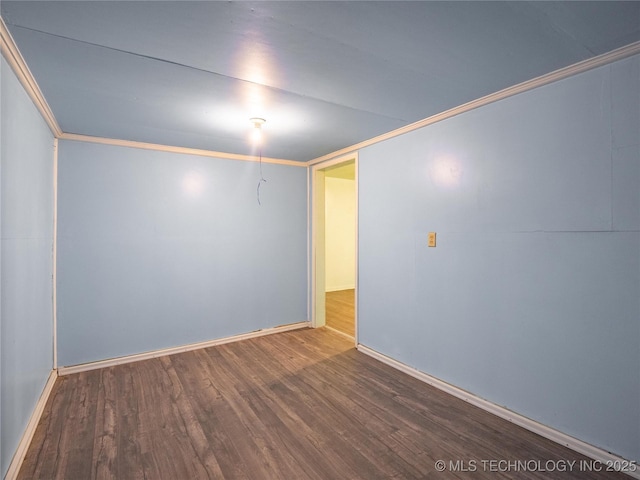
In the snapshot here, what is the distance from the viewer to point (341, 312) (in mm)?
5375

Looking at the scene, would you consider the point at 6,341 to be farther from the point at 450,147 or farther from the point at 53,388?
the point at 450,147

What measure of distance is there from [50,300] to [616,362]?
14.0 feet

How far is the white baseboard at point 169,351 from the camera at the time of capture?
3162 millimetres

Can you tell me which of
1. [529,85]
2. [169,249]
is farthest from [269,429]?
[529,85]

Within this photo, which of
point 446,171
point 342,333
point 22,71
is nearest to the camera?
point 22,71

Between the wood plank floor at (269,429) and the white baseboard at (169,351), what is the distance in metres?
0.10

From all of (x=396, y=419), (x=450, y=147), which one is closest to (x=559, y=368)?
(x=396, y=419)

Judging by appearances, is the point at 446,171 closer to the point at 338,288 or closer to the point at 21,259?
the point at 21,259

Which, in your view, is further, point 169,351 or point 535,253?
point 169,351

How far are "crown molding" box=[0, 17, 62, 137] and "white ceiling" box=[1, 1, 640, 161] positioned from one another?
0.13 feet

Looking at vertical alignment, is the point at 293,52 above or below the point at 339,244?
above

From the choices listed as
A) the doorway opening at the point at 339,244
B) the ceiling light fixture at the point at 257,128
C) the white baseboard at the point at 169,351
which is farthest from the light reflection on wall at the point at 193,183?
the doorway opening at the point at 339,244

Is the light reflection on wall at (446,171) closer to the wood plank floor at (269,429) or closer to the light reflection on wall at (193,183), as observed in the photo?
the wood plank floor at (269,429)

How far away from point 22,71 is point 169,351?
9.25 ft
